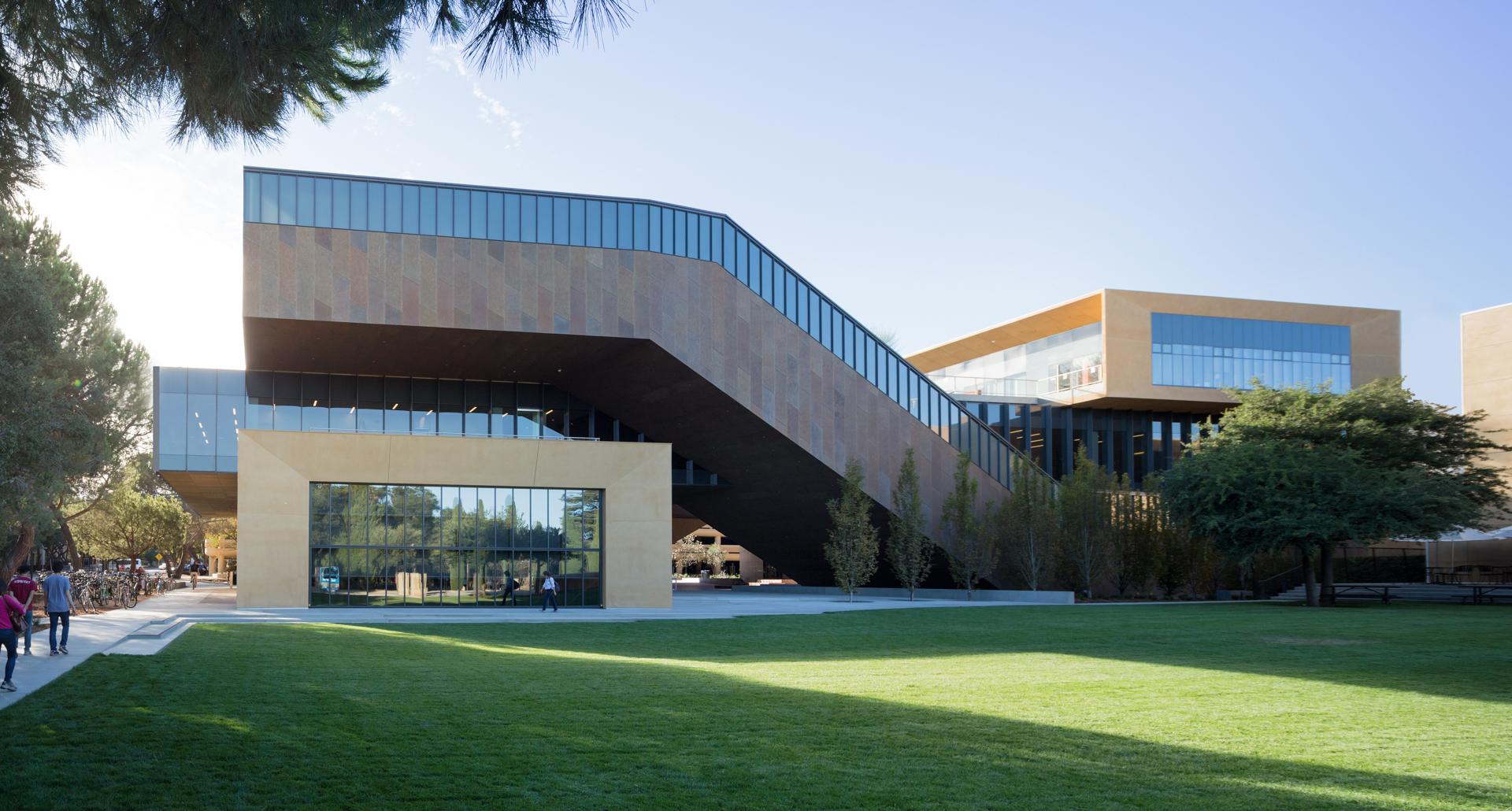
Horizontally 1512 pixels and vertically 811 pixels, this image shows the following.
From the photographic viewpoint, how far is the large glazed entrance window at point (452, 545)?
38.7 m

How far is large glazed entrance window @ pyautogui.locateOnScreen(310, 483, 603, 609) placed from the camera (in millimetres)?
38688

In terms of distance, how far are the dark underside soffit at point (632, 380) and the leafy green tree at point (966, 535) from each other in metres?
5.29

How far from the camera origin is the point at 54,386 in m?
36.8

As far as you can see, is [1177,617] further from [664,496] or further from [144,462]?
[144,462]

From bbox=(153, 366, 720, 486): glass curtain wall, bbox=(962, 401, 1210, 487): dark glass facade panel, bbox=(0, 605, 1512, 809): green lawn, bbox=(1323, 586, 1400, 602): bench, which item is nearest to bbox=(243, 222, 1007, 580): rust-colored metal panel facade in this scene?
bbox=(153, 366, 720, 486): glass curtain wall

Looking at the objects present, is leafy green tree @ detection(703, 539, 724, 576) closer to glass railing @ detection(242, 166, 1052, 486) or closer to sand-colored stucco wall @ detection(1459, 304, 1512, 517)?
glass railing @ detection(242, 166, 1052, 486)

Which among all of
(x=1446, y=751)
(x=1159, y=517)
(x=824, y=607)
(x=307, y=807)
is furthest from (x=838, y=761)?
(x=1159, y=517)

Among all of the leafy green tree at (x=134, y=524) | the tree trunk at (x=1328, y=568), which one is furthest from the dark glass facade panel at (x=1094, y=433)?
the leafy green tree at (x=134, y=524)

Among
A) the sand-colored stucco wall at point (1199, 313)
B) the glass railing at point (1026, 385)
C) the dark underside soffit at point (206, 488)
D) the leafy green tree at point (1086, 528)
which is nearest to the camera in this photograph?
the dark underside soffit at point (206, 488)

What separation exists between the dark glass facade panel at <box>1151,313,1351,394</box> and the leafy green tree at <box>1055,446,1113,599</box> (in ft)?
38.2

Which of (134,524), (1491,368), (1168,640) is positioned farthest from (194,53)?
(134,524)

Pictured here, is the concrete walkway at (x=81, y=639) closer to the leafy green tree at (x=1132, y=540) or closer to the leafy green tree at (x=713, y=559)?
the leafy green tree at (x=1132, y=540)

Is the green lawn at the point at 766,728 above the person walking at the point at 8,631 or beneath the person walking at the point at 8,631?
beneath

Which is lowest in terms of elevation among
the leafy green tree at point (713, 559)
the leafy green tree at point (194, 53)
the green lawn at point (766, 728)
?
the leafy green tree at point (713, 559)
